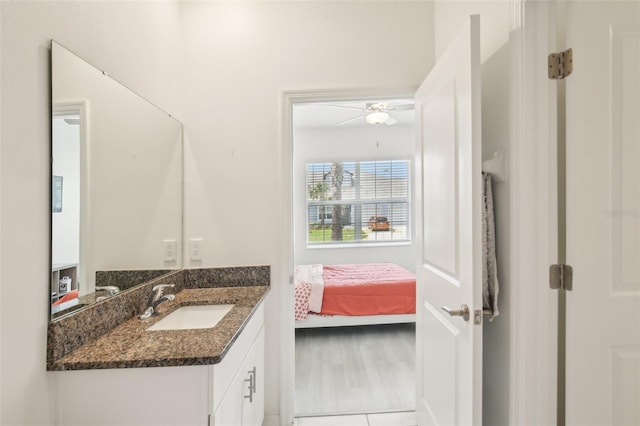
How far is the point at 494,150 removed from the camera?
4.37 ft

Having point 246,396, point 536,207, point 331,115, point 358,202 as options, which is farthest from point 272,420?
point 358,202

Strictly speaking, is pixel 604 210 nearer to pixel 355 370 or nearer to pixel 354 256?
pixel 355 370

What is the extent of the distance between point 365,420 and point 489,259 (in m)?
1.46

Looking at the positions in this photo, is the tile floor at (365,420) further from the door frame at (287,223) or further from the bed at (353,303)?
the bed at (353,303)

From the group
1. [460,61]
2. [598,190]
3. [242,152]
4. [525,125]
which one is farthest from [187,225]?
[598,190]

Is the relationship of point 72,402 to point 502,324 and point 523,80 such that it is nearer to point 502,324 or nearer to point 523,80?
point 502,324

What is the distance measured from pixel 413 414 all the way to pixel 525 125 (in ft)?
6.38

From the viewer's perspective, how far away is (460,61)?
124cm

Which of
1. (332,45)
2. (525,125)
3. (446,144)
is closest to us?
A: (525,125)

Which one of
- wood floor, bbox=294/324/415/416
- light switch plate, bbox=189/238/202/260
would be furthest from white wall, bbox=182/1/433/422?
wood floor, bbox=294/324/415/416

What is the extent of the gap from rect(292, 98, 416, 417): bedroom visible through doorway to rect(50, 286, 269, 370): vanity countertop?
1.30 m

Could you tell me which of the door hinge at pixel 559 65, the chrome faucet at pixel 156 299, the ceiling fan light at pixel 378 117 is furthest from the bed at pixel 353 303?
the door hinge at pixel 559 65

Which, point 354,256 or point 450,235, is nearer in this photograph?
point 450,235

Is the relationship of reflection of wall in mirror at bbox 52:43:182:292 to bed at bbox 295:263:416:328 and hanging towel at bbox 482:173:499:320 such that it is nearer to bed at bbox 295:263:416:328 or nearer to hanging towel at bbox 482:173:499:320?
hanging towel at bbox 482:173:499:320
